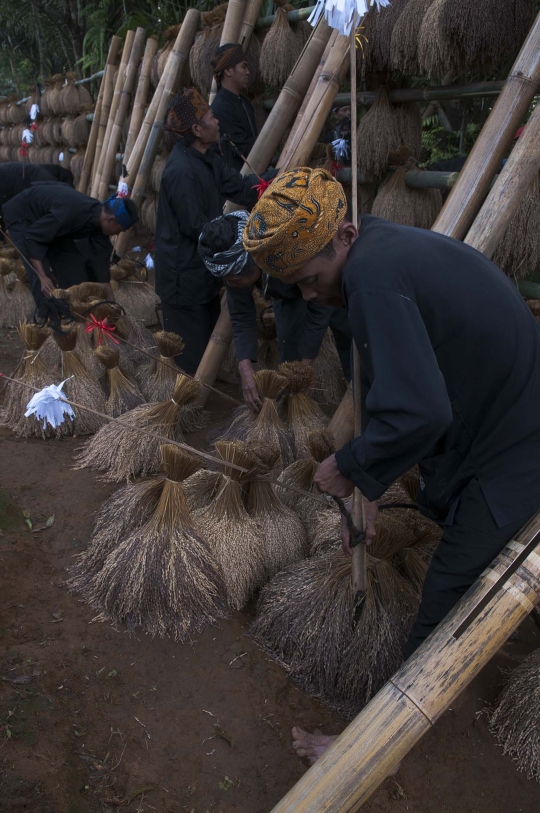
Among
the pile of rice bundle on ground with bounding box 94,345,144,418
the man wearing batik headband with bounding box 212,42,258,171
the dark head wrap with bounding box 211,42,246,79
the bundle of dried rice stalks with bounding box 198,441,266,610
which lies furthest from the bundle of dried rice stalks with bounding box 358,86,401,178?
the bundle of dried rice stalks with bounding box 198,441,266,610

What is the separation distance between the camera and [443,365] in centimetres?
142

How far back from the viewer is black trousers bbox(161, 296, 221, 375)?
3898 millimetres

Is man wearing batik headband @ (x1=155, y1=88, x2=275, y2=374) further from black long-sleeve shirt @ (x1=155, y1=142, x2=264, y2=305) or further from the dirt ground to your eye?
the dirt ground

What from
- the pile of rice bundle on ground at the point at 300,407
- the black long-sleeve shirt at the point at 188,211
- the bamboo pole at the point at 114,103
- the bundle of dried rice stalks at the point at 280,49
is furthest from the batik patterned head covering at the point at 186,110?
the bamboo pole at the point at 114,103

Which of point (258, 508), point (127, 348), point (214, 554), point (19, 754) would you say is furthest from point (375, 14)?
point (19, 754)

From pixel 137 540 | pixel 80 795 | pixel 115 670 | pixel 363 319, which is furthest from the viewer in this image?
pixel 137 540

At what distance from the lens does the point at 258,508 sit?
256 centimetres

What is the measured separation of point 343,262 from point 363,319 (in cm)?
23

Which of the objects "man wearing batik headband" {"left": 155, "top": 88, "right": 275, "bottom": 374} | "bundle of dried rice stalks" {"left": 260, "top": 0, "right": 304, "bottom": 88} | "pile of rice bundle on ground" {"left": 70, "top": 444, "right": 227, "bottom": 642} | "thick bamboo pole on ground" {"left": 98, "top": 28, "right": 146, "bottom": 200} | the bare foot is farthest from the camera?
"thick bamboo pole on ground" {"left": 98, "top": 28, "right": 146, "bottom": 200}

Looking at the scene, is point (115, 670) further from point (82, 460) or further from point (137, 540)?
point (82, 460)

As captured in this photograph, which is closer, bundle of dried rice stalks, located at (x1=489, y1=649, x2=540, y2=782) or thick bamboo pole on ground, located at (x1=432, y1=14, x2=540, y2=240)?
bundle of dried rice stalks, located at (x1=489, y1=649, x2=540, y2=782)

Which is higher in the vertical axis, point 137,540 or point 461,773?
point 461,773

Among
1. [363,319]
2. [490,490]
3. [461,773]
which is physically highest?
[363,319]

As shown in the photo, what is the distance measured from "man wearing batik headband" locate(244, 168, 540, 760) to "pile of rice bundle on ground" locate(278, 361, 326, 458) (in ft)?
5.05
